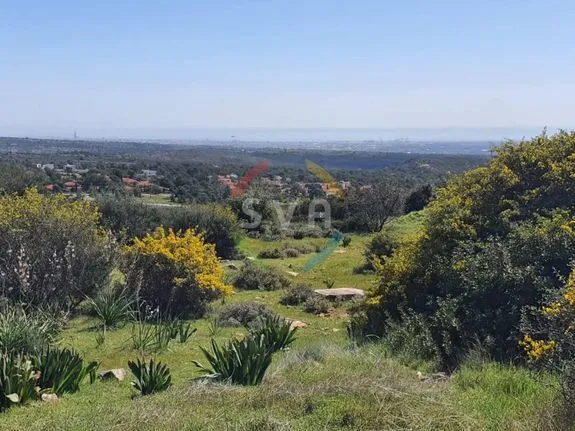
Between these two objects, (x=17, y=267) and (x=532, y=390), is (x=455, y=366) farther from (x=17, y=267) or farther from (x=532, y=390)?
(x=17, y=267)

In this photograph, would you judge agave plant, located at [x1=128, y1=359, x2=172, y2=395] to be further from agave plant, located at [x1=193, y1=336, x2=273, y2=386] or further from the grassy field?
A: agave plant, located at [x1=193, y1=336, x2=273, y2=386]

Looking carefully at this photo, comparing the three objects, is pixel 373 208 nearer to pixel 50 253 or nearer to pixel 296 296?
pixel 296 296

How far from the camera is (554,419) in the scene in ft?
13.0

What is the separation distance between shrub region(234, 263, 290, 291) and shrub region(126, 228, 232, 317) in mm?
3160

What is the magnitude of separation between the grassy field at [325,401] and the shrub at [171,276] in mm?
3778

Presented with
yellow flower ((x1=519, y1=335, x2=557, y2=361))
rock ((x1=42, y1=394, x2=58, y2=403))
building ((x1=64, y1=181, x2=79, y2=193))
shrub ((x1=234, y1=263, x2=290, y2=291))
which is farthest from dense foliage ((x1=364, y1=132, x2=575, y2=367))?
building ((x1=64, y1=181, x2=79, y2=193))

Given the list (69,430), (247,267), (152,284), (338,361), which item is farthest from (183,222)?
(69,430)

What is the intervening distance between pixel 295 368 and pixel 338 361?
1.63ft

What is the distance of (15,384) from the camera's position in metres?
5.24

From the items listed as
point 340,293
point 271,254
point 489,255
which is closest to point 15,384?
point 489,255

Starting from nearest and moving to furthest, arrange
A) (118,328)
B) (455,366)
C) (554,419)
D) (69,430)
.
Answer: (554,419)
(69,430)
(455,366)
(118,328)

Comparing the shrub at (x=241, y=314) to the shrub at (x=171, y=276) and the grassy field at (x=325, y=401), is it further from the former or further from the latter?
the grassy field at (x=325, y=401)

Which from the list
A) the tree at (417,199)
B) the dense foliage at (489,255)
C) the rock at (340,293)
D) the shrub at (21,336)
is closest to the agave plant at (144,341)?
the shrub at (21,336)

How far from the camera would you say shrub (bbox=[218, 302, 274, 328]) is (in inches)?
391
